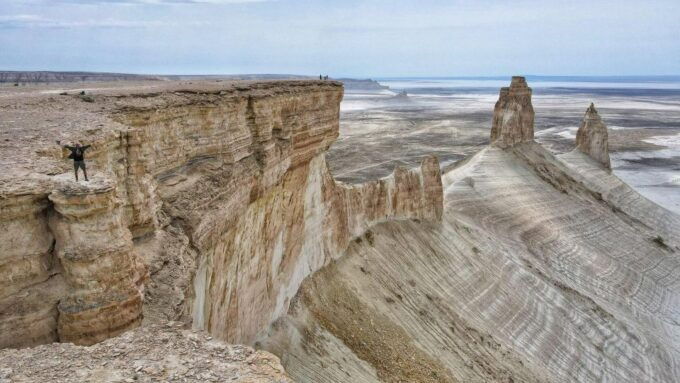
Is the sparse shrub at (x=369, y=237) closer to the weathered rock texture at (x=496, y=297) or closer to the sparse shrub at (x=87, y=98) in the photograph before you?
the weathered rock texture at (x=496, y=297)

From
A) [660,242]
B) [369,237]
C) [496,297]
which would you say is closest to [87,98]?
A: [369,237]

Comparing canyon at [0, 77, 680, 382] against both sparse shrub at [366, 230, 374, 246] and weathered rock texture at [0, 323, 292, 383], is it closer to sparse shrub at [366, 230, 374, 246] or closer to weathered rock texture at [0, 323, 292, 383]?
weathered rock texture at [0, 323, 292, 383]

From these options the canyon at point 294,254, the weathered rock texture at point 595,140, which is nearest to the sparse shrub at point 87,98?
the canyon at point 294,254

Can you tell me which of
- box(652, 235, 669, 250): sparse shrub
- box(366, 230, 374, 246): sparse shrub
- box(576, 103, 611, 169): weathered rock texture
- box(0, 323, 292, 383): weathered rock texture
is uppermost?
box(0, 323, 292, 383): weathered rock texture

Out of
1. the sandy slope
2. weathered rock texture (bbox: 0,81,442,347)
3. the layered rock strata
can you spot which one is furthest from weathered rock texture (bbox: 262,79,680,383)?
the layered rock strata

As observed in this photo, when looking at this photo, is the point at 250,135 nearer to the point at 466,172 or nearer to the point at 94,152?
the point at 94,152

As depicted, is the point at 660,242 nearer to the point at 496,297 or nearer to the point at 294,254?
the point at 496,297
